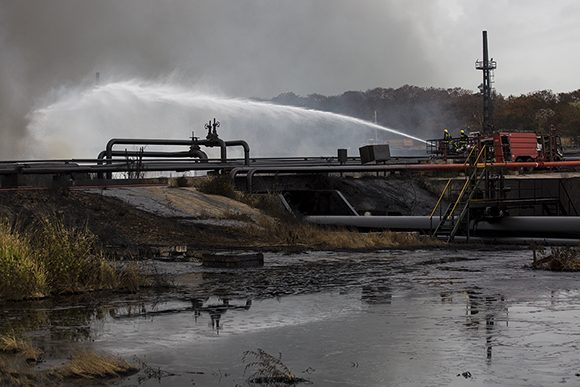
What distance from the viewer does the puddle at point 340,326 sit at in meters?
8.17

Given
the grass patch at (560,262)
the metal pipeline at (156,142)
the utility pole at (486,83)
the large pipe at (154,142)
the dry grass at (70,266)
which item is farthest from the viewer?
the utility pole at (486,83)

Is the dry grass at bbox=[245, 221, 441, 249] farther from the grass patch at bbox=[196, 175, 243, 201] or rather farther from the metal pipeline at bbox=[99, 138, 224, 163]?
the metal pipeline at bbox=[99, 138, 224, 163]

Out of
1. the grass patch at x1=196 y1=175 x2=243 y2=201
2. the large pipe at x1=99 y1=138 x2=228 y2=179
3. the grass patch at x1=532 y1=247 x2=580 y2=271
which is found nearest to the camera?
the grass patch at x1=532 y1=247 x2=580 y2=271

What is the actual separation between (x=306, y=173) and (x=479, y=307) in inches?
779

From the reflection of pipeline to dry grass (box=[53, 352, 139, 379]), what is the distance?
53.8ft

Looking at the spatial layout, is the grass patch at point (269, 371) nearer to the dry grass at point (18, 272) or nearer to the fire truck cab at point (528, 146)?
the dry grass at point (18, 272)

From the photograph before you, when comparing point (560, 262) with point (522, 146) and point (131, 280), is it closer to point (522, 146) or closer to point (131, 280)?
point (131, 280)

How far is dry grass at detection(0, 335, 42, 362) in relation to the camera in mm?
8516

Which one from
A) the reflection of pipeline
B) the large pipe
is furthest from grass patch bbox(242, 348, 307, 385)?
the large pipe

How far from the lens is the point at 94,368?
7957mm

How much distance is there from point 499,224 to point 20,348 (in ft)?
58.0

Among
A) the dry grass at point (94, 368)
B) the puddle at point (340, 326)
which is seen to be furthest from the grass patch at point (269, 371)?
the dry grass at point (94, 368)

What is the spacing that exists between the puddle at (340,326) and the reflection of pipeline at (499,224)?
22.7 ft

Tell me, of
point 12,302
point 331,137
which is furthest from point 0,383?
point 331,137
